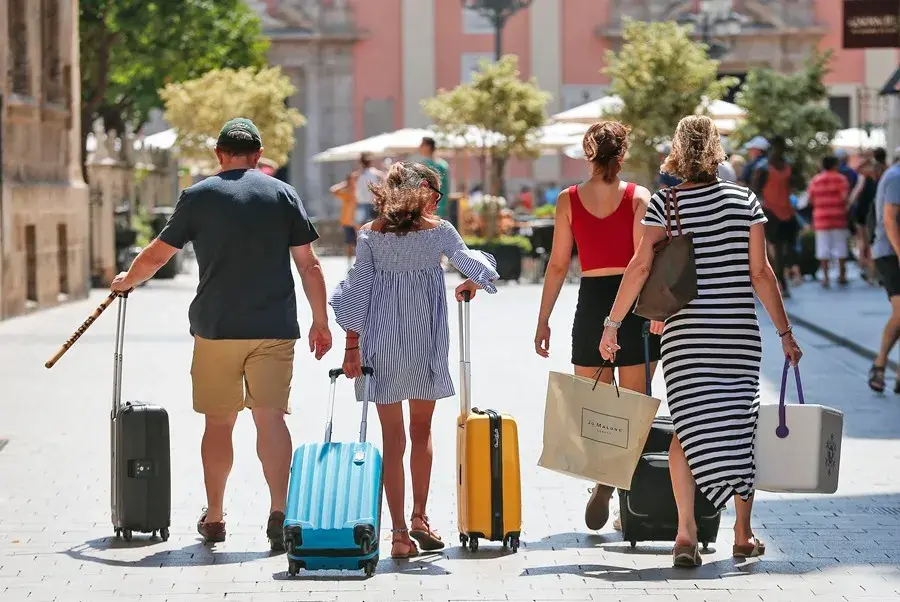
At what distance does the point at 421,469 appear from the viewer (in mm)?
7820

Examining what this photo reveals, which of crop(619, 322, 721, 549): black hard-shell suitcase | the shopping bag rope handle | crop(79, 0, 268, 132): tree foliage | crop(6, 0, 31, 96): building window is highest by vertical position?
crop(79, 0, 268, 132): tree foliage

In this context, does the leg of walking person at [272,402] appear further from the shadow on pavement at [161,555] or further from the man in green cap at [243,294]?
the shadow on pavement at [161,555]

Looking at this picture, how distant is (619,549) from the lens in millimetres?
7777

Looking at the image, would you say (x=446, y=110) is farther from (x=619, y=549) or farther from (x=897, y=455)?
(x=619, y=549)

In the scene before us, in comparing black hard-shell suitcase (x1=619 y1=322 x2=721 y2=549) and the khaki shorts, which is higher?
the khaki shorts

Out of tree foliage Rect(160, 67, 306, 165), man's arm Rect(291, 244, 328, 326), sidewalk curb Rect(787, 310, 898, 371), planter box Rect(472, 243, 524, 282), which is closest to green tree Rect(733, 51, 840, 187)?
planter box Rect(472, 243, 524, 282)

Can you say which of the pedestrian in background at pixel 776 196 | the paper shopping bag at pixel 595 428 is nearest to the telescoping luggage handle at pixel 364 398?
the paper shopping bag at pixel 595 428

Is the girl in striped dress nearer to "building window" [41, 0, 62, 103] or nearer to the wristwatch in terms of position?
the wristwatch

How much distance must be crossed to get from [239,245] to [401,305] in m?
0.69

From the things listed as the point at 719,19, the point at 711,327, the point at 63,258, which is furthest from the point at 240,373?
the point at 719,19

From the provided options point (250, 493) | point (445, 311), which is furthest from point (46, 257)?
point (445, 311)

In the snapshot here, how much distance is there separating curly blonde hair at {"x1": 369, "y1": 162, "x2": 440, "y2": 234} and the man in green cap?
0.35m

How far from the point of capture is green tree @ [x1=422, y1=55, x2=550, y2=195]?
3238 cm

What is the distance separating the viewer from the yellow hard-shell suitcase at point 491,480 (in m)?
7.55
